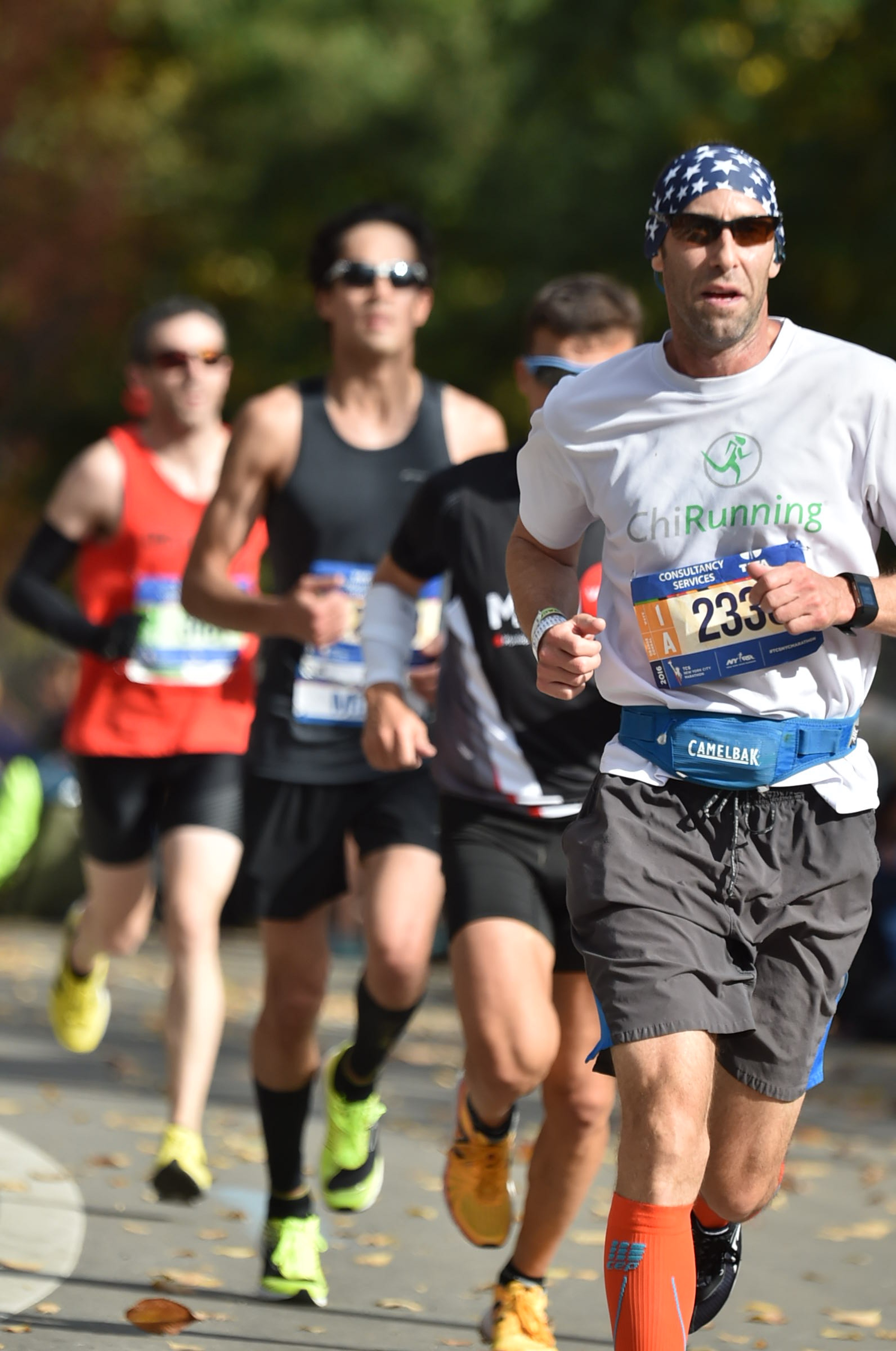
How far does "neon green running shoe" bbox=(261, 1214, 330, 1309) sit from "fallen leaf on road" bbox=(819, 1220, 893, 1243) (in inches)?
74.0

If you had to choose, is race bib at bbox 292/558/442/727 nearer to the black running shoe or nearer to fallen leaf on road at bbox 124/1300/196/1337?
fallen leaf on road at bbox 124/1300/196/1337

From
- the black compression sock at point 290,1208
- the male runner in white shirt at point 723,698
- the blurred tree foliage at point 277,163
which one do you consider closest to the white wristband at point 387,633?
the male runner in white shirt at point 723,698

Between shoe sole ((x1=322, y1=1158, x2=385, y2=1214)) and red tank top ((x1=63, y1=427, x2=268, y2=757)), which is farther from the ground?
red tank top ((x1=63, y1=427, x2=268, y2=757))

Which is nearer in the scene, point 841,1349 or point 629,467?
point 629,467

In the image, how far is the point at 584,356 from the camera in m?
5.12

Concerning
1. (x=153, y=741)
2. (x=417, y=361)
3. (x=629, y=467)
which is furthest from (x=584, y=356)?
(x=417, y=361)

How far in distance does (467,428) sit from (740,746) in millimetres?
2300

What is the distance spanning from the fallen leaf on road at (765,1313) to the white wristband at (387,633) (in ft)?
5.92

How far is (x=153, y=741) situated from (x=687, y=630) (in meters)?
3.37

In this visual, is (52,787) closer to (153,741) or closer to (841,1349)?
(153,741)

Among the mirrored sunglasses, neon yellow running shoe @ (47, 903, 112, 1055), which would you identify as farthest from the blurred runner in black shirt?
neon yellow running shoe @ (47, 903, 112, 1055)

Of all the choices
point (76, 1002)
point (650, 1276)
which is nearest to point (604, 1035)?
point (650, 1276)

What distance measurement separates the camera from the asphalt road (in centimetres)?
487

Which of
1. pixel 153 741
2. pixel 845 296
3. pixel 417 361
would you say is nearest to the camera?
pixel 153 741
